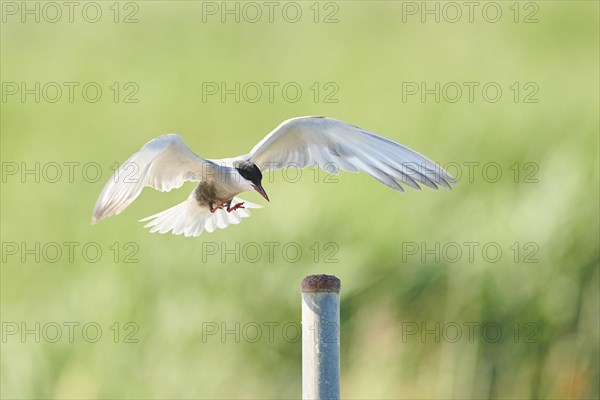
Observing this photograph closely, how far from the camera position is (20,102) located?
26.2 feet

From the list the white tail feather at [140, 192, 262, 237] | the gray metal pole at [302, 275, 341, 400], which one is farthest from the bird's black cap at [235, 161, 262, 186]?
the gray metal pole at [302, 275, 341, 400]

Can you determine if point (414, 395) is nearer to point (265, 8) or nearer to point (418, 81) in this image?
point (418, 81)

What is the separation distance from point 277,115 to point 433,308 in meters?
2.77

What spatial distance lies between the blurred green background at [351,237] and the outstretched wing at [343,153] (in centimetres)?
120

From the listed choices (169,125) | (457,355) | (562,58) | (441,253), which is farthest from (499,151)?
(169,125)

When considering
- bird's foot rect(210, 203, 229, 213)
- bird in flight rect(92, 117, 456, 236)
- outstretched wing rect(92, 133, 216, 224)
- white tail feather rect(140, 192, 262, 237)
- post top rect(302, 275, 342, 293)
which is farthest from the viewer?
white tail feather rect(140, 192, 262, 237)

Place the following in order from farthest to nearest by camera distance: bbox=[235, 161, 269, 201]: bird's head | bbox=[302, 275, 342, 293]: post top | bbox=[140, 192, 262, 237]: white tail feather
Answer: bbox=[140, 192, 262, 237]: white tail feather → bbox=[235, 161, 269, 201]: bird's head → bbox=[302, 275, 342, 293]: post top

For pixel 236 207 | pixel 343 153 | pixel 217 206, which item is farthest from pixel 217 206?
pixel 343 153

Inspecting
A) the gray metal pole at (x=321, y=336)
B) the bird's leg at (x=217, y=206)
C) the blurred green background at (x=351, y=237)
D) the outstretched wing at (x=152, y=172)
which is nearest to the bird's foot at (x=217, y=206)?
the bird's leg at (x=217, y=206)

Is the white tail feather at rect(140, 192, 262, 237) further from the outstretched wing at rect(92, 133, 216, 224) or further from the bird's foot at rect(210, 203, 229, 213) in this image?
the outstretched wing at rect(92, 133, 216, 224)

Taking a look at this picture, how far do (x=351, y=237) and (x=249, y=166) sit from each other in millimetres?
1583

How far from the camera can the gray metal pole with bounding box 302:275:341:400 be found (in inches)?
84.2

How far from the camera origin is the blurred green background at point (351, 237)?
176 inches

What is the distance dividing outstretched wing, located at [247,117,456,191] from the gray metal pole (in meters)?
0.91
